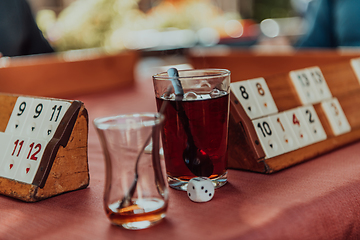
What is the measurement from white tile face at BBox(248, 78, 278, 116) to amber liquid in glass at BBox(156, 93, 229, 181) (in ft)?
0.47

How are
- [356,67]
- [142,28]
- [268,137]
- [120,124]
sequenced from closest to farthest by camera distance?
[120,124]
[268,137]
[356,67]
[142,28]

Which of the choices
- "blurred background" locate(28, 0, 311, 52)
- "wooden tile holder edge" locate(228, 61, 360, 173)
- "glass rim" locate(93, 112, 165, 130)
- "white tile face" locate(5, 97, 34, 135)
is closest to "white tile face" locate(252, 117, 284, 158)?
"wooden tile holder edge" locate(228, 61, 360, 173)

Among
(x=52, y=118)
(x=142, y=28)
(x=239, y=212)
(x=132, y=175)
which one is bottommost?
(x=239, y=212)

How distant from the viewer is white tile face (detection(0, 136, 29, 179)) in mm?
657

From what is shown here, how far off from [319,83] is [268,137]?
0.85ft

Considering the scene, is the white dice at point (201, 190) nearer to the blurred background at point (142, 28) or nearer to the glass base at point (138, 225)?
the glass base at point (138, 225)

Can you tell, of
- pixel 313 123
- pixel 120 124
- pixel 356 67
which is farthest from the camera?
pixel 356 67

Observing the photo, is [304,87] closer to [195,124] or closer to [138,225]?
[195,124]

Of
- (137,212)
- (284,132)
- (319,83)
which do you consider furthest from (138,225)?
(319,83)

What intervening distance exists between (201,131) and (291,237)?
20cm

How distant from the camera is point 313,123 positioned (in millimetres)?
828

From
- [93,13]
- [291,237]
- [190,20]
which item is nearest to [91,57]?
[291,237]

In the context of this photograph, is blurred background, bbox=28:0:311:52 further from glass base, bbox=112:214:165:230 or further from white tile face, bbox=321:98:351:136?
glass base, bbox=112:214:165:230

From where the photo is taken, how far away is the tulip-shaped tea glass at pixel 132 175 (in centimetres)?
48
